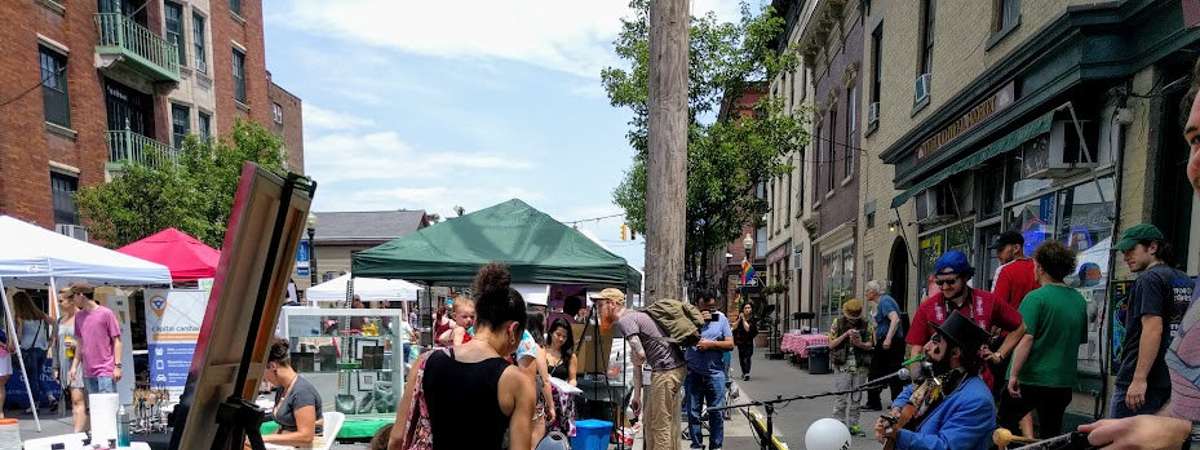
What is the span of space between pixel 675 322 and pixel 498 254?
2188mm

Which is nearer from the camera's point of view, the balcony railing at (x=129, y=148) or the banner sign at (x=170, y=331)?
the banner sign at (x=170, y=331)

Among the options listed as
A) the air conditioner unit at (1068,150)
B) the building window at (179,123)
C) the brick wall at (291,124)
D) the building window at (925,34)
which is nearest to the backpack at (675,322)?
the air conditioner unit at (1068,150)

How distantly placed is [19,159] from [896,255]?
758 inches

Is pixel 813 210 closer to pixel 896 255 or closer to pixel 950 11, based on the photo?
pixel 896 255

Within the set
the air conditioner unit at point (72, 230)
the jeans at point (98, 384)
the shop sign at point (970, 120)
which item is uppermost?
the shop sign at point (970, 120)

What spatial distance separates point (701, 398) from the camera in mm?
6879

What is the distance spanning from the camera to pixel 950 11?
33.7 ft

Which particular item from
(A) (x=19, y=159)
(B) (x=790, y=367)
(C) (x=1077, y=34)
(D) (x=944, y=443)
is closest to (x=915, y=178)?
(C) (x=1077, y=34)

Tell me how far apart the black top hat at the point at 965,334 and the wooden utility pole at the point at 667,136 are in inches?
104

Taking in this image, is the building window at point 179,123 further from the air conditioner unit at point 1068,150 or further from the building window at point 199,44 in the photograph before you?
the air conditioner unit at point 1068,150

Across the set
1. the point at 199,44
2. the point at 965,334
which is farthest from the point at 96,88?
the point at 965,334

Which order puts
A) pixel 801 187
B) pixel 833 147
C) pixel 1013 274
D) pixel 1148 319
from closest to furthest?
pixel 1148 319
pixel 1013 274
pixel 833 147
pixel 801 187

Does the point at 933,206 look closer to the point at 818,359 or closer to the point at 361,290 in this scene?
the point at 818,359

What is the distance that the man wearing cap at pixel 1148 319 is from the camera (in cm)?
371
